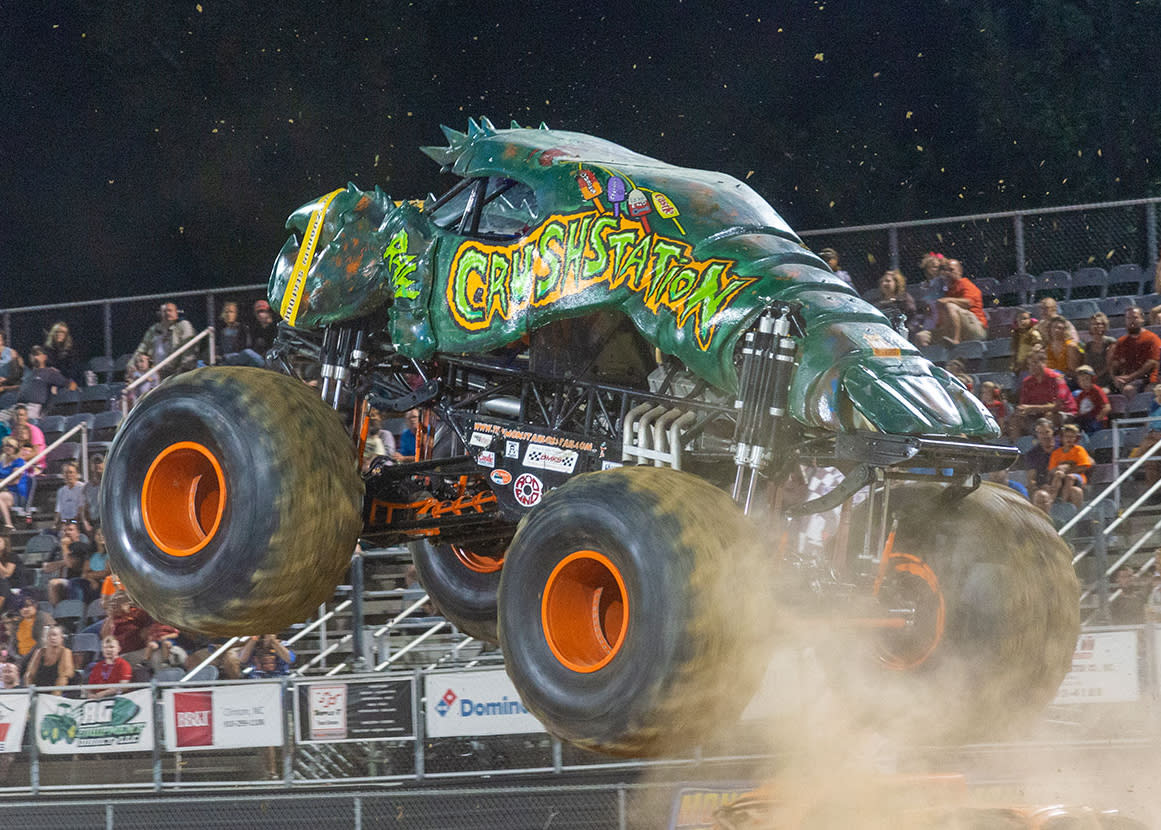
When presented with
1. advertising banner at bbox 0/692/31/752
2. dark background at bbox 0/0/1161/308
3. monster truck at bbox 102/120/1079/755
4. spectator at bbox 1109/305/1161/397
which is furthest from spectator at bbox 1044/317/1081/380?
dark background at bbox 0/0/1161/308

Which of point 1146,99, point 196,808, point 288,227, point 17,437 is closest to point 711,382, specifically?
point 288,227

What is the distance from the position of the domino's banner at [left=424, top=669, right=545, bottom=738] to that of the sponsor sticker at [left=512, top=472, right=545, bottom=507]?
5008 mm

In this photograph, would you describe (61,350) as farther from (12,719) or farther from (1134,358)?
(1134,358)

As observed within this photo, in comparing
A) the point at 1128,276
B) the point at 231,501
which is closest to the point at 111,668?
the point at 231,501

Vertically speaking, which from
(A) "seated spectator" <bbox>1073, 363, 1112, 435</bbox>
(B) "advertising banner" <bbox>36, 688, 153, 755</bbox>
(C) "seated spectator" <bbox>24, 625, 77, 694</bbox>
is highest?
(A) "seated spectator" <bbox>1073, 363, 1112, 435</bbox>

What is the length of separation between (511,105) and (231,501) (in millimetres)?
19999

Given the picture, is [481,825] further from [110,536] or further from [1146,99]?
[1146,99]

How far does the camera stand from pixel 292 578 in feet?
24.9

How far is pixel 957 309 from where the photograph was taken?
50.0ft

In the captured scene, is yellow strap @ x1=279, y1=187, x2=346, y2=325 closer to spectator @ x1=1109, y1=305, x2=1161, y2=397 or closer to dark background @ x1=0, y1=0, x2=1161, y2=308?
spectator @ x1=1109, y1=305, x2=1161, y2=397

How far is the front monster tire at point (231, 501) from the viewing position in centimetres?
751

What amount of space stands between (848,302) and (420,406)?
104 inches

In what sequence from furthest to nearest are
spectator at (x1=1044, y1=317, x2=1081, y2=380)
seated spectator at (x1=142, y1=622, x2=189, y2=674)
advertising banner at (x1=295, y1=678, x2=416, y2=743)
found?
seated spectator at (x1=142, y1=622, x2=189, y2=674) → spectator at (x1=1044, y1=317, x2=1081, y2=380) → advertising banner at (x1=295, y1=678, x2=416, y2=743)

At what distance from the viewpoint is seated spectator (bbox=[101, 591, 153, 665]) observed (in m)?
14.8
